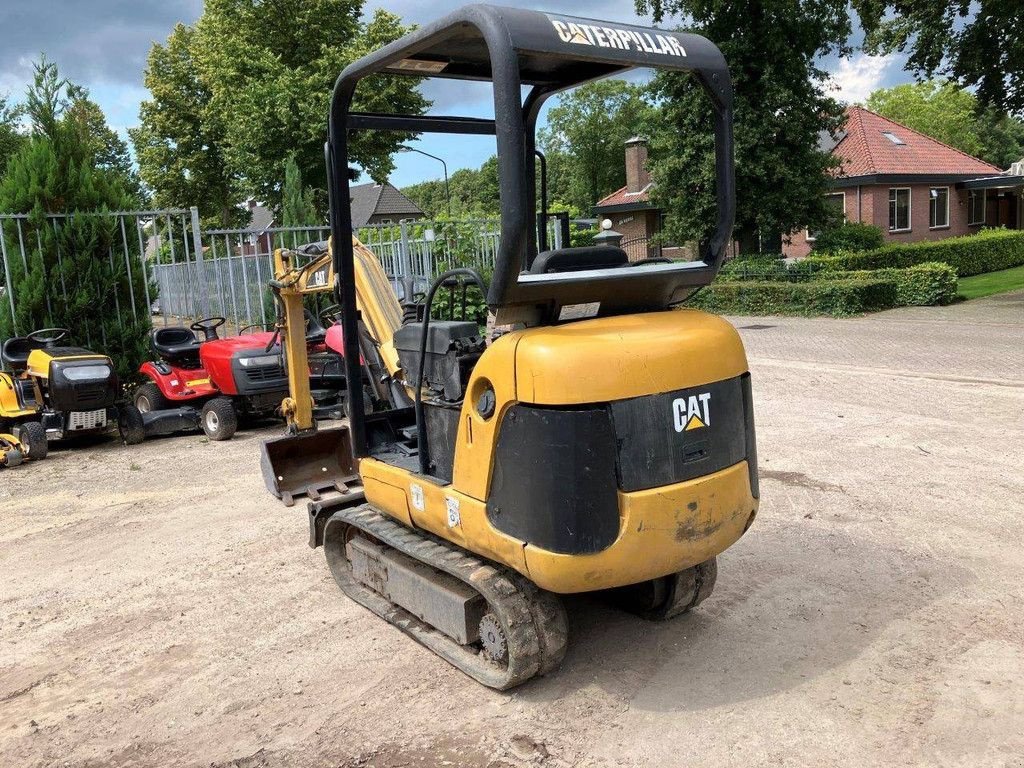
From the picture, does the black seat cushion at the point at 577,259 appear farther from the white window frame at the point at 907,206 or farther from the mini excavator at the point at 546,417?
the white window frame at the point at 907,206

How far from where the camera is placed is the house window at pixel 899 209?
104 feet

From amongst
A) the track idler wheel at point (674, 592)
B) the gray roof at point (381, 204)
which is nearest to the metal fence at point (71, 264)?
the track idler wheel at point (674, 592)

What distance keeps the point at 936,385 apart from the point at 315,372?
Answer: 6944 mm

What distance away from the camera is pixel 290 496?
233 inches

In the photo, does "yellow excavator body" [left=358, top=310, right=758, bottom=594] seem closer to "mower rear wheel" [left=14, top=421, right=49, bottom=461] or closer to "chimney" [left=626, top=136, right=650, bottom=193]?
"mower rear wheel" [left=14, top=421, right=49, bottom=461]

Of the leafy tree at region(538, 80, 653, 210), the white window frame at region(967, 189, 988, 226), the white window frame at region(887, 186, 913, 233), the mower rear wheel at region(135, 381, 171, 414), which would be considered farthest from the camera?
the leafy tree at region(538, 80, 653, 210)

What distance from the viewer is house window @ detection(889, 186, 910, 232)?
104 ft

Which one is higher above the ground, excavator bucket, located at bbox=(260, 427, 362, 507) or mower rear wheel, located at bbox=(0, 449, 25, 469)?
excavator bucket, located at bbox=(260, 427, 362, 507)

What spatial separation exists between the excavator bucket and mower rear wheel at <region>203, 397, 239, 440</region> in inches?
123

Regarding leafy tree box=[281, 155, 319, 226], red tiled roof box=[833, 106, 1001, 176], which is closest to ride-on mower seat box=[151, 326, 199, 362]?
leafy tree box=[281, 155, 319, 226]

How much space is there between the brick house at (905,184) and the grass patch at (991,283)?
13.7ft

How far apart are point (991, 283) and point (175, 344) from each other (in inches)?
841

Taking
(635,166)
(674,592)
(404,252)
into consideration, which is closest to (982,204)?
(635,166)

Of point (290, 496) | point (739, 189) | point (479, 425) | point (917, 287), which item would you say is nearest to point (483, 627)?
A: point (479, 425)
